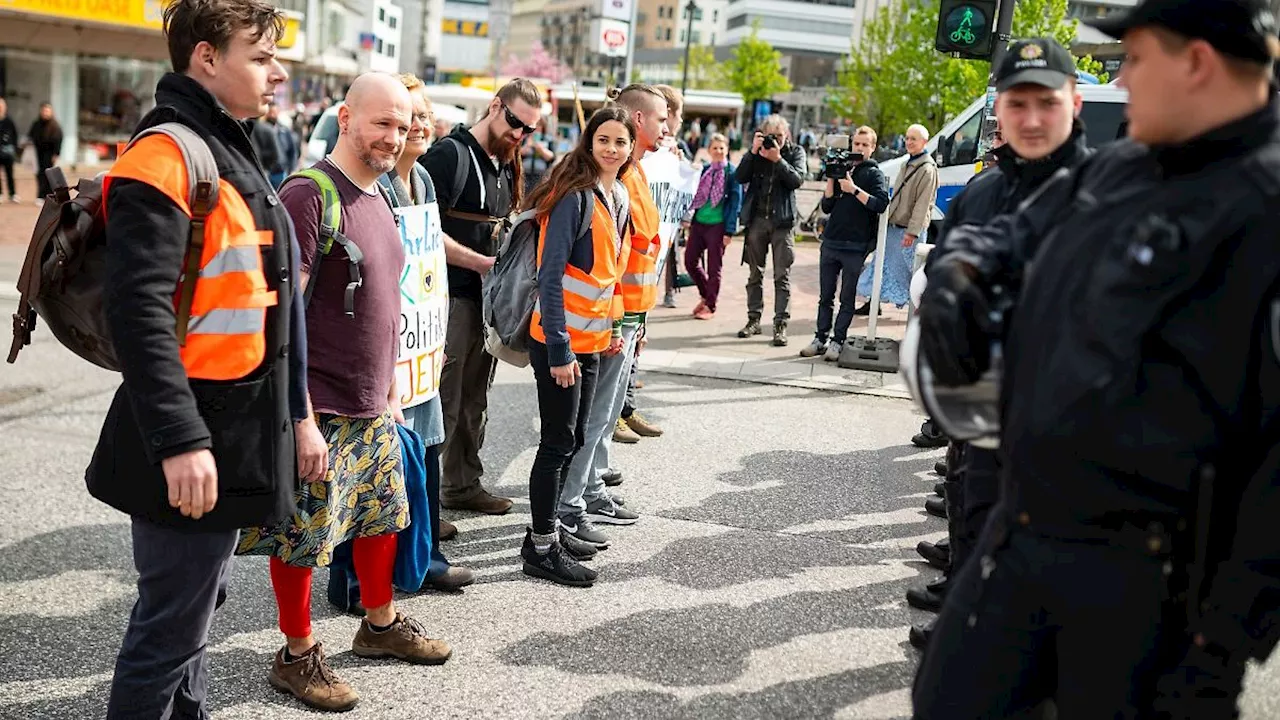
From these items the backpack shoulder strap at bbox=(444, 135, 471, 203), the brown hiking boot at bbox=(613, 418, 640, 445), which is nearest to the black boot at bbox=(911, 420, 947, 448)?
the brown hiking boot at bbox=(613, 418, 640, 445)

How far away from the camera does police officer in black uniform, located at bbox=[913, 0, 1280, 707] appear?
6.09 ft

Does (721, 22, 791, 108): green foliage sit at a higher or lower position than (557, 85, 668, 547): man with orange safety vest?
higher

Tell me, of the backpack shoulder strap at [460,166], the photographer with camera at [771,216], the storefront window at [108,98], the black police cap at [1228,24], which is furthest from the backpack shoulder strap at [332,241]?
the storefront window at [108,98]

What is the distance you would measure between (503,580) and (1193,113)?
3380mm

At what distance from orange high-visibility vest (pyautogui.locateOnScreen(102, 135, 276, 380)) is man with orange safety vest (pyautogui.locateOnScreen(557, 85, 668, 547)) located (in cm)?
231

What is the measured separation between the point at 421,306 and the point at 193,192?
1.60 meters

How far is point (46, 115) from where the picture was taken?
18047 millimetres

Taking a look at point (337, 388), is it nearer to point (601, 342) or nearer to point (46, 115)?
point (601, 342)

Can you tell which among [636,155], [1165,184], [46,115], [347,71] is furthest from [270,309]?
[347,71]

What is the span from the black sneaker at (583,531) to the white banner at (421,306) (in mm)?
1026

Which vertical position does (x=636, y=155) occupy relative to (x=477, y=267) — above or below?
above

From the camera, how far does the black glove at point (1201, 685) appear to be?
1919 mm

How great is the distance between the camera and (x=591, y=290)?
15.2 ft

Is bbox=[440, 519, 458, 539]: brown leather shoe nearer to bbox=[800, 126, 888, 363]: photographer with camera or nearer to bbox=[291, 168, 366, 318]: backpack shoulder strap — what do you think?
bbox=[291, 168, 366, 318]: backpack shoulder strap
